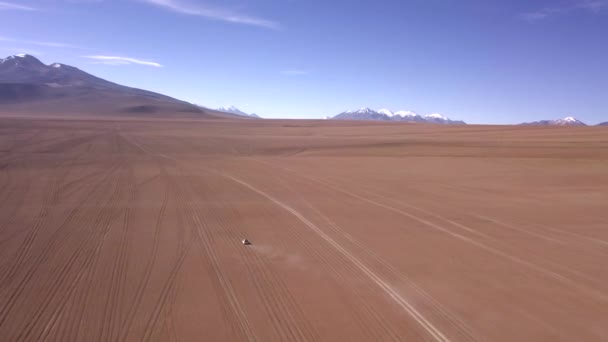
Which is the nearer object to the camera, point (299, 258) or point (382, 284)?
point (382, 284)

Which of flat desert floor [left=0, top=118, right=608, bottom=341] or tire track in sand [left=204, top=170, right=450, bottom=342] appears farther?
flat desert floor [left=0, top=118, right=608, bottom=341]

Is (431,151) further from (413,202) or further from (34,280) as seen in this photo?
(34,280)

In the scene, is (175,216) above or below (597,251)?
below

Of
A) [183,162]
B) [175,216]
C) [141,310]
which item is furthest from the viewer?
[183,162]

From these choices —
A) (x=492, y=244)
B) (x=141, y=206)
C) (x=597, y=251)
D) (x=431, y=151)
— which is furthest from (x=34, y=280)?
(x=431, y=151)

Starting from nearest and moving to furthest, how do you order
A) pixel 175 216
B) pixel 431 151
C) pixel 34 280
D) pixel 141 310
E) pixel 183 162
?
pixel 141 310 → pixel 34 280 → pixel 175 216 → pixel 183 162 → pixel 431 151

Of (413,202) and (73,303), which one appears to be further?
(413,202)

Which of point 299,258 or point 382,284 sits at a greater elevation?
point 382,284

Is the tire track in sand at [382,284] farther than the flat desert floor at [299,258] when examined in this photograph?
No
